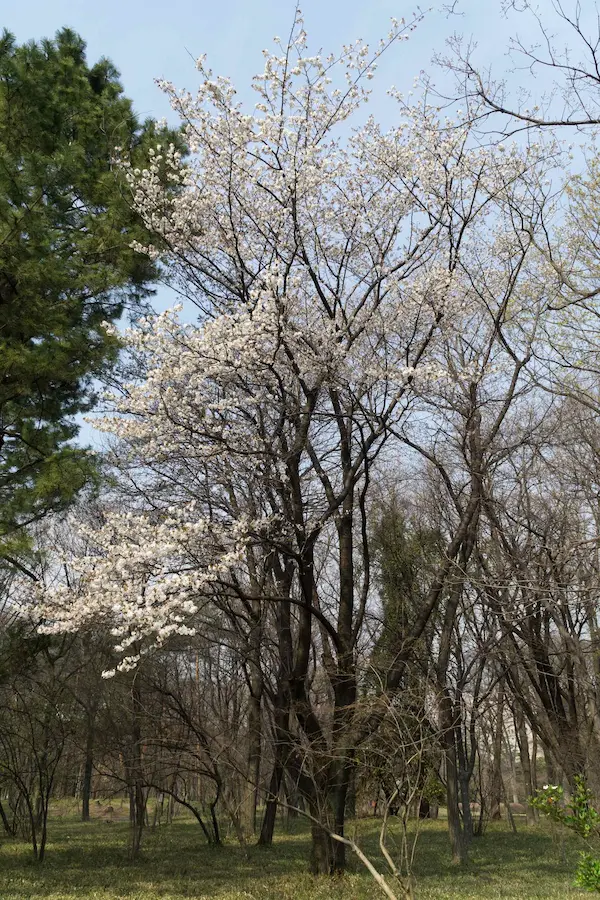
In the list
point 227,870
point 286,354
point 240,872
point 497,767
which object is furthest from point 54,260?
point 497,767

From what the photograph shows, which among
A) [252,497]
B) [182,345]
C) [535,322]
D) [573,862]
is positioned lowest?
[573,862]

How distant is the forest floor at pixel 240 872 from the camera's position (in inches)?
316

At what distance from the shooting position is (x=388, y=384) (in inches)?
355

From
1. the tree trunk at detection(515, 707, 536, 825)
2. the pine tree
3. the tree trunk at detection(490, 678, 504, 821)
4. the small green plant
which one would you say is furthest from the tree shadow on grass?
A: the tree trunk at detection(515, 707, 536, 825)

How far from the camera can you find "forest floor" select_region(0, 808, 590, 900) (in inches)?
316

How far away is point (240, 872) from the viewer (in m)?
9.97

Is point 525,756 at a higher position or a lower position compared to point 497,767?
higher

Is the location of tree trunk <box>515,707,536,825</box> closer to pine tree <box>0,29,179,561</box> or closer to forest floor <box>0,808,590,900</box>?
forest floor <box>0,808,590,900</box>

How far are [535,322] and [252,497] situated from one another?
177 inches

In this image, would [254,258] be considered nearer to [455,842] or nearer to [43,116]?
[43,116]

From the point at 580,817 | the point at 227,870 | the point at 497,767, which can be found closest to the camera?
the point at 580,817

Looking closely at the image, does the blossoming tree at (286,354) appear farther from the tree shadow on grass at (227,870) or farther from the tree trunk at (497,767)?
the tree trunk at (497,767)

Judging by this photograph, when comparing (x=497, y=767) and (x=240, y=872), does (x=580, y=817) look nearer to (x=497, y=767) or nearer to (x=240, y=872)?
(x=240, y=872)

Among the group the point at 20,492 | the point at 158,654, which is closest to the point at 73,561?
the point at 20,492
